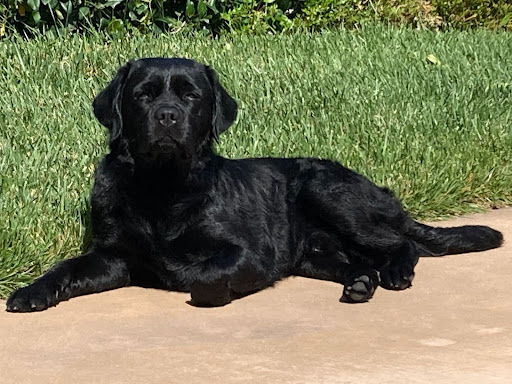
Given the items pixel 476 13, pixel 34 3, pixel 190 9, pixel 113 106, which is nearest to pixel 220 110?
pixel 113 106

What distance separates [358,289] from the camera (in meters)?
5.11

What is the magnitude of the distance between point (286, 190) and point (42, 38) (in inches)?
163

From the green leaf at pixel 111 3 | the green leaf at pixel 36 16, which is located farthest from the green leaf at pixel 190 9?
the green leaf at pixel 36 16

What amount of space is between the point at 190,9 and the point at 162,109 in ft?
17.5

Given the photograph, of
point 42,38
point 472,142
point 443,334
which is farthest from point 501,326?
point 42,38

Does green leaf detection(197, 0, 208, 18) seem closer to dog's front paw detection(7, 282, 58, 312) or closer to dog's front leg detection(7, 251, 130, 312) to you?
dog's front leg detection(7, 251, 130, 312)

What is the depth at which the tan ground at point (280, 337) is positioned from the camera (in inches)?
160

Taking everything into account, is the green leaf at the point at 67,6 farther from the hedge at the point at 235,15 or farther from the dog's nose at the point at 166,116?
the dog's nose at the point at 166,116

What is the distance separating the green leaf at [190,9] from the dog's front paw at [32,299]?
18.8 feet

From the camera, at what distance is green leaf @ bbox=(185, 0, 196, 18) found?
33.9 feet

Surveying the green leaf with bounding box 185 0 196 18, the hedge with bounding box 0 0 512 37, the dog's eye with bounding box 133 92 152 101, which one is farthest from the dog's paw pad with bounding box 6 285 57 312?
the green leaf with bounding box 185 0 196 18

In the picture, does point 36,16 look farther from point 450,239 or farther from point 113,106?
point 450,239

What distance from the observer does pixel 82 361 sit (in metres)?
4.21

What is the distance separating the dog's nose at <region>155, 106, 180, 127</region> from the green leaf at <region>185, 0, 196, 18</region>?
5.32 meters
